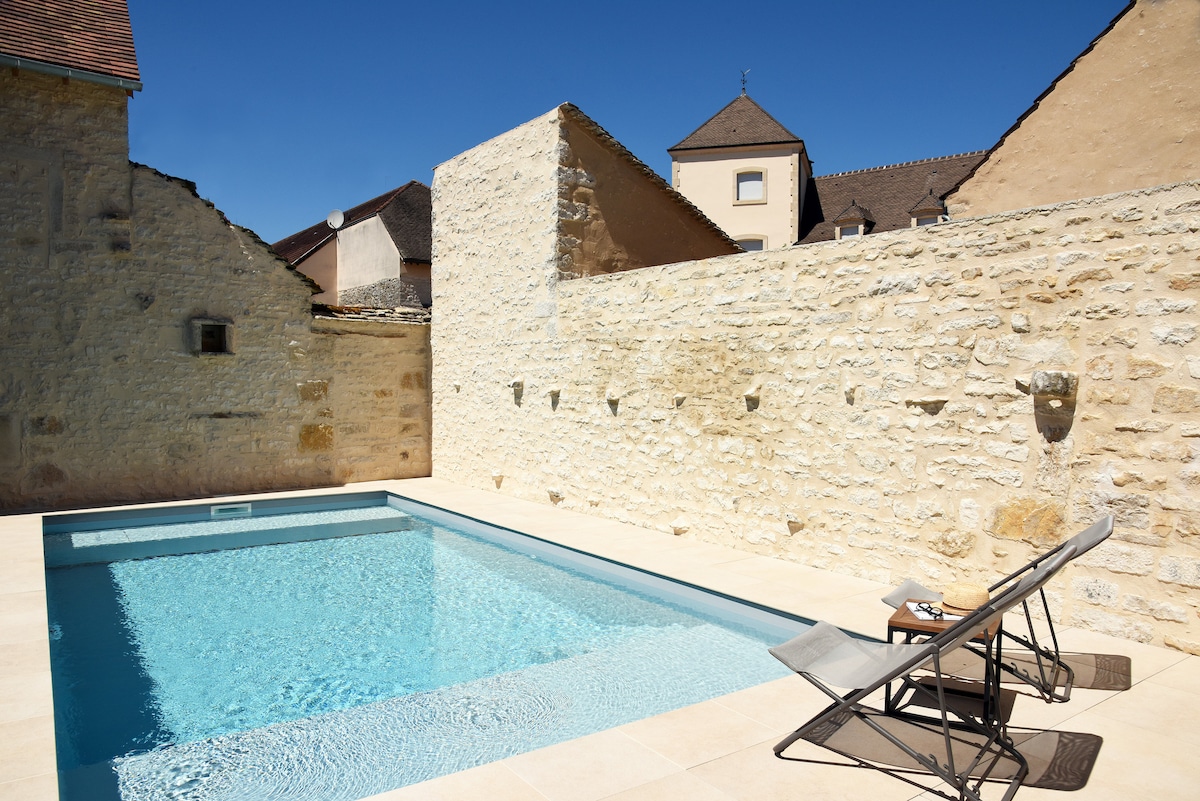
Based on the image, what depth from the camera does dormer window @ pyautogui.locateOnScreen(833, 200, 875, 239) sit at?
2350 centimetres

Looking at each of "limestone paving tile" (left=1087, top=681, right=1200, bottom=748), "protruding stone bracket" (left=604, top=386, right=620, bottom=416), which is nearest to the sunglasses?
"limestone paving tile" (left=1087, top=681, right=1200, bottom=748)

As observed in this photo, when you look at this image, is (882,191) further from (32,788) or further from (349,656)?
(32,788)

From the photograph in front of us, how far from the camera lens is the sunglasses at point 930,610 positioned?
373cm

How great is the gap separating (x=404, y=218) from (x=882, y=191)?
14.8 m

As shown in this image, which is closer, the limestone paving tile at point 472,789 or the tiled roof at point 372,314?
the limestone paving tile at point 472,789

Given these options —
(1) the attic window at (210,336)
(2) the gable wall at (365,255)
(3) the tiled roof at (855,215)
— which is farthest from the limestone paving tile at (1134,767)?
(3) the tiled roof at (855,215)

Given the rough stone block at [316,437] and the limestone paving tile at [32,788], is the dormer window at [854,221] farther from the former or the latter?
the limestone paving tile at [32,788]

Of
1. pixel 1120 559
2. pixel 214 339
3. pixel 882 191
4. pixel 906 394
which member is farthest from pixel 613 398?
pixel 882 191

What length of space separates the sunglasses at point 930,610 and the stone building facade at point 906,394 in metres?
1.73

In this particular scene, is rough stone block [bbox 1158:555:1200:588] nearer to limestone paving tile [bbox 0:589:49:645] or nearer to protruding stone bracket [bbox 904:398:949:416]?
protruding stone bracket [bbox 904:398:949:416]

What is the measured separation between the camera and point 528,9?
13484mm

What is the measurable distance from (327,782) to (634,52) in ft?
47.9

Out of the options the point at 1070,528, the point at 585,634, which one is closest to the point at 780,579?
the point at 585,634

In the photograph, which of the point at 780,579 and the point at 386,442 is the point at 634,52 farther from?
the point at 780,579
